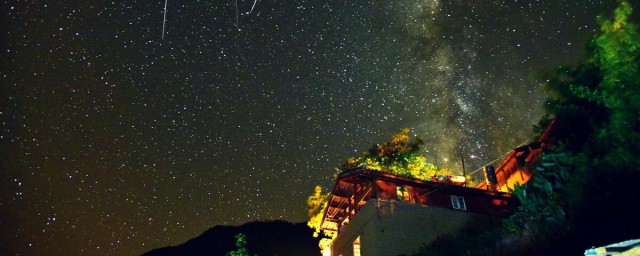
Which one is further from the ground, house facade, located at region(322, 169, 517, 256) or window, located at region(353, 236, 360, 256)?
house facade, located at region(322, 169, 517, 256)

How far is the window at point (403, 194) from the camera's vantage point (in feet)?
84.4

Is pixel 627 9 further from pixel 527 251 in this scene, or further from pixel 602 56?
pixel 527 251

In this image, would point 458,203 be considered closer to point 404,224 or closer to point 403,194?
point 403,194

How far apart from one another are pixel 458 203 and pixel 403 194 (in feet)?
13.0

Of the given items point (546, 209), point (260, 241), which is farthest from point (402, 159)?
point (260, 241)

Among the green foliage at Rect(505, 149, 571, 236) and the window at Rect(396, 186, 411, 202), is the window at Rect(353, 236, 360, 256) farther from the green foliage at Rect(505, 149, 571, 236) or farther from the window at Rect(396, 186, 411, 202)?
the green foliage at Rect(505, 149, 571, 236)

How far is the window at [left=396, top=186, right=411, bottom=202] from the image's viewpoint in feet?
84.4

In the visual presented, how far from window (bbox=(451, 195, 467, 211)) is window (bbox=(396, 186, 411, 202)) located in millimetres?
3183

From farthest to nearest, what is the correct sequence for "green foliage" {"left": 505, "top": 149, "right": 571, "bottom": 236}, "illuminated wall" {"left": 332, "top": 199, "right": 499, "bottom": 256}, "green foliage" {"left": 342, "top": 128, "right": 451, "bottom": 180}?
"green foliage" {"left": 342, "top": 128, "right": 451, "bottom": 180}
"illuminated wall" {"left": 332, "top": 199, "right": 499, "bottom": 256}
"green foliage" {"left": 505, "top": 149, "right": 571, "bottom": 236}

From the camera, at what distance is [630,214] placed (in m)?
12.2

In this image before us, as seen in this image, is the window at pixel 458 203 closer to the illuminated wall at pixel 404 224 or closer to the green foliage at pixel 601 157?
the illuminated wall at pixel 404 224

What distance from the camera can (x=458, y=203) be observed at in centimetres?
2667

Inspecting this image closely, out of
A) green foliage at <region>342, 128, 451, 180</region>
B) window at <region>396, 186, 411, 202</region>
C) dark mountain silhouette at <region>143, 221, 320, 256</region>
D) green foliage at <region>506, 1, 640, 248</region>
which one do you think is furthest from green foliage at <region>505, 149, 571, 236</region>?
dark mountain silhouette at <region>143, 221, 320, 256</region>

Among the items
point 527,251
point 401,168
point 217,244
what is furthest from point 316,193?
point 217,244
